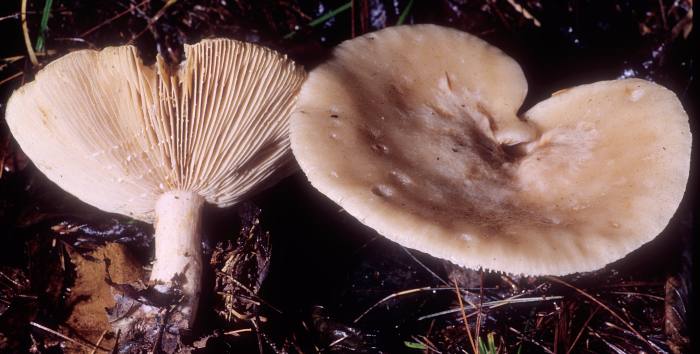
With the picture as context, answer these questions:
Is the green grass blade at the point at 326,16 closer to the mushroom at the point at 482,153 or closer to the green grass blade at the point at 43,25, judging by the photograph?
the mushroom at the point at 482,153

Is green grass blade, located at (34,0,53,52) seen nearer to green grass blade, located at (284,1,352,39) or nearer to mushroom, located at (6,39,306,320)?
mushroom, located at (6,39,306,320)

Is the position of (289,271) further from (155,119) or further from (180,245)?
(155,119)

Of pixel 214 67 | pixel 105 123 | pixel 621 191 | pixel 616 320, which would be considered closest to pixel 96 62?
pixel 105 123

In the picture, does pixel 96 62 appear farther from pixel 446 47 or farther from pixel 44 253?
pixel 446 47

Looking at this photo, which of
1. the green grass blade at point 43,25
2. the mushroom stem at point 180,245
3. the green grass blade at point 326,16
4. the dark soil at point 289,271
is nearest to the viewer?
the mushroom stem at point 180,245

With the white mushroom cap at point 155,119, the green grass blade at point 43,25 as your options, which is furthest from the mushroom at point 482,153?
the green grass blade at point 43,25

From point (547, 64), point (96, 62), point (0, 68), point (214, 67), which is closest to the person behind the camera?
point (96, 62)

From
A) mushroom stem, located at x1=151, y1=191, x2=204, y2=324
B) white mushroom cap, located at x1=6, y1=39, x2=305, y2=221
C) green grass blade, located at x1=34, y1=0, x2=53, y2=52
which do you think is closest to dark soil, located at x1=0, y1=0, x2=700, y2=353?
green grass blade, located at x1=34, y1=0, x2=53, y2=52
